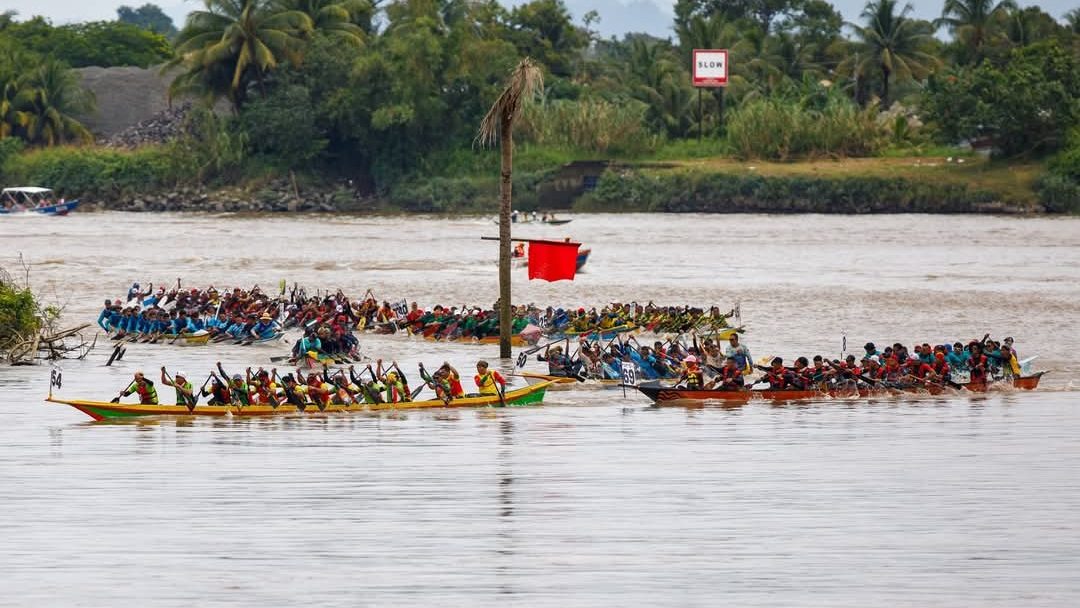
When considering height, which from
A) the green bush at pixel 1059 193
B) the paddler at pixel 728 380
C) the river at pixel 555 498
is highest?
the green bush at pixel 1059 193

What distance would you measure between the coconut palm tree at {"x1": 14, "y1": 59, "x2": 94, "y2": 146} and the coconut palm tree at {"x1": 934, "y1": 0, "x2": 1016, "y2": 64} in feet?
172

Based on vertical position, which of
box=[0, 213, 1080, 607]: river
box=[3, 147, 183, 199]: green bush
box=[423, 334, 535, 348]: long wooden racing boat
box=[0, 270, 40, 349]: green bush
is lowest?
box=[0, 213, 1080, 607]: river

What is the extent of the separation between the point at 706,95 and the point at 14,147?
41.2 m

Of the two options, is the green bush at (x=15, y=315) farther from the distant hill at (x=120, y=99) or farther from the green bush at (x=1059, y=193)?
the distant hill at (x=120, y=99)

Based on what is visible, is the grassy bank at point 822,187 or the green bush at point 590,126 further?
the green bush at point 590,126

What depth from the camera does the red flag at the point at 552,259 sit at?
114 feet

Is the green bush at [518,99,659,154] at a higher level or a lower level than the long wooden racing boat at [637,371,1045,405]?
higher

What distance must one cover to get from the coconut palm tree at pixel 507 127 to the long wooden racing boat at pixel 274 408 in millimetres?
5432

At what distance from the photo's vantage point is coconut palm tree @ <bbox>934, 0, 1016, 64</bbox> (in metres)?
97.6

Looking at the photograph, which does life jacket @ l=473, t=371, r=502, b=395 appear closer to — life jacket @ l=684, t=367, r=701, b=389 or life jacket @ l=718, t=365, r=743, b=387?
life jacket @ l=684, t=367, r=701, b=389

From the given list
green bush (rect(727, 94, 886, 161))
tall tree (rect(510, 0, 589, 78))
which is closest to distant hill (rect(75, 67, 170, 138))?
tall tree (rect(510, 0, 589, 78))

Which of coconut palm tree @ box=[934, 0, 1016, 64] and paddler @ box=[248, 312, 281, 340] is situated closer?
paddler @ box=[248, 312, 281, 340]

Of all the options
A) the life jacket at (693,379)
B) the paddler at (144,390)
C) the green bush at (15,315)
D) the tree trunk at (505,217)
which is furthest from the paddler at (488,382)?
the green bush at (15,315)

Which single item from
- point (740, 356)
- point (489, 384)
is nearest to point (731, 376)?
point (740, 356)
